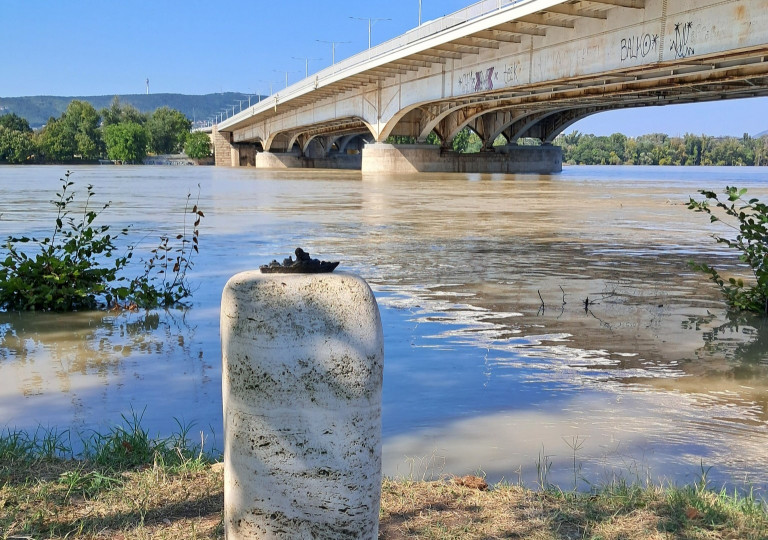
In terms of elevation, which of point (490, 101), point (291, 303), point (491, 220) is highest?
point (490, 101)

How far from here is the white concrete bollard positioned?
7.35ft

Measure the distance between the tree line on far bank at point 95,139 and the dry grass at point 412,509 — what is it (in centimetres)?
11357

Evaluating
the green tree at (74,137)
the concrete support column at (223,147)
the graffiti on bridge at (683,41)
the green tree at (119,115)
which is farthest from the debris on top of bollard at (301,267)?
the green tree at (119,115)

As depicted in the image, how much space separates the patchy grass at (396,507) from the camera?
9.36 ft

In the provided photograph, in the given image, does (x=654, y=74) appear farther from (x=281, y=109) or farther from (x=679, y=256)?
(x=281, y=109)

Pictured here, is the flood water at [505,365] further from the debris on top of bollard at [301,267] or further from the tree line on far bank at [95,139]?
the tree line on far bank at [95,139]

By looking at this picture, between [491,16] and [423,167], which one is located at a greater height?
[491,16]

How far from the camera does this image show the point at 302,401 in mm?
2271

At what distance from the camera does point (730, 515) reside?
2969 millimetres

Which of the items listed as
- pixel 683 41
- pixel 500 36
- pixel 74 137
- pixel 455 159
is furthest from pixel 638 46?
pixel 74 137

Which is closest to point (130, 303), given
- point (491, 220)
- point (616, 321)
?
point (616, 321)

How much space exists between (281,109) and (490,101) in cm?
3382

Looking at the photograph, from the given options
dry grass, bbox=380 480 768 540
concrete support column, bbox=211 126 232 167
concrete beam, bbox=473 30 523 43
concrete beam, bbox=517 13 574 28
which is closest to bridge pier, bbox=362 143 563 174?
concrete beam, bbox=473 30 523 43

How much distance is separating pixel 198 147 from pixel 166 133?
85.0 ft
